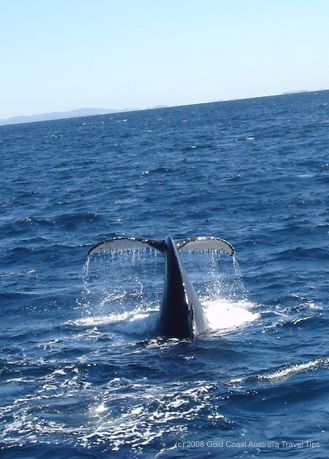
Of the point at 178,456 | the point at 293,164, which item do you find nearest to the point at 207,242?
the point at 178,456

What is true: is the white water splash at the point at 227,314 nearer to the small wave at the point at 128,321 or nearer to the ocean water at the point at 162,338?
the ocean water at the point at 162,338

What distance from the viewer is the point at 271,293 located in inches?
619

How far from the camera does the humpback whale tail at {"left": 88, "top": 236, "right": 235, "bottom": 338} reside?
12891 millimetres

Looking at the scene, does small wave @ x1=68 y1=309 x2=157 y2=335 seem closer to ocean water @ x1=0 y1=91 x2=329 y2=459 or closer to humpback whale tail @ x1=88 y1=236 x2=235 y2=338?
ocean water @ x1=0 y1=91 x2=329 y2=459

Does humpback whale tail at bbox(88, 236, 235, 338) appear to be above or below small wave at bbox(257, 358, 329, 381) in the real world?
above

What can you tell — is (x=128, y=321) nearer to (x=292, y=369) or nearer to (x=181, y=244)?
(x=181, y=244)

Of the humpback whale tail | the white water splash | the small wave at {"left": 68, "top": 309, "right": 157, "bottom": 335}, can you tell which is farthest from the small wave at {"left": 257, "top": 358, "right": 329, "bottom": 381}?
the small wave at {"left": 68, "top": 309, "right": 157, "bottom": 335}

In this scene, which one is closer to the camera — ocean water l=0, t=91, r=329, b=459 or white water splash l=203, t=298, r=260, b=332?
ocean water l=0, t=91, r=329, b=459

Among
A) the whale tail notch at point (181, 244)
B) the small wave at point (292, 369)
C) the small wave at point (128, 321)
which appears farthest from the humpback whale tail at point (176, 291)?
the small wave at point (292, 369)

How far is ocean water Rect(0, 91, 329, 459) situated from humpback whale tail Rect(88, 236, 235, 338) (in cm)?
27

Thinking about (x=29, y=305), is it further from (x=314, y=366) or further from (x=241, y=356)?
(x=314, y=366)

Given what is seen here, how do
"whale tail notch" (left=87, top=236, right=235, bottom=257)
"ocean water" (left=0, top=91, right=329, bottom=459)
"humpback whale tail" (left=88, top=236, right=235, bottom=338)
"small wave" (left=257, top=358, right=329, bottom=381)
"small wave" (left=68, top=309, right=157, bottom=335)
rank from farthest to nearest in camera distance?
"small wave" (left=68, top=309, right=157, bottom=335) → "whale tail notch" (left=87, top=236, right=235, bottom=257) → "humpback whale tail" (left=88, top=236, right=235, bottom=338) → "small wave" (left=257, top=358, right=329, bottom=381) → "ocean water" (left=0, top=91, right=329, bottom=459)

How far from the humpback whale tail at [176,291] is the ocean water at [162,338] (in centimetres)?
27

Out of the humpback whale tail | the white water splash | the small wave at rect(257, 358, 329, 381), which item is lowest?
the small wave at rect(257, 358, 329, 381)
